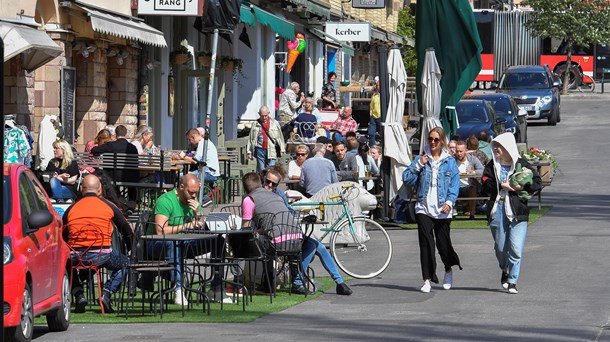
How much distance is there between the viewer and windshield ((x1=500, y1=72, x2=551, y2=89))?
46.3m

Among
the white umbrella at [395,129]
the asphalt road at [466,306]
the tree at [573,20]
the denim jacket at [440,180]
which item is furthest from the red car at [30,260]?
the tree at [573,20]

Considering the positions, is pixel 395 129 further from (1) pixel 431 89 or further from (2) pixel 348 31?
(2) pixel 348 31

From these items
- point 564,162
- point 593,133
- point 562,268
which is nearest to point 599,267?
point 562,268

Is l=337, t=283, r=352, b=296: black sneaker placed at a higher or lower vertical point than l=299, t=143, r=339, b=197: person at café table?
lower

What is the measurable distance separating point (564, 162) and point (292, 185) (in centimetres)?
1417

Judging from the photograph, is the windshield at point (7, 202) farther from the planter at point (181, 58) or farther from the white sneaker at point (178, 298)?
the planter at point (181, 58)

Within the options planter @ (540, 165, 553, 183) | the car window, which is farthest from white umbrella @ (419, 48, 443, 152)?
the car window

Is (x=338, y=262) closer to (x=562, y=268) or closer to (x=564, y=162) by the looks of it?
(x=562, y=268)

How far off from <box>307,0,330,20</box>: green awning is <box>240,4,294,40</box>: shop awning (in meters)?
6.96

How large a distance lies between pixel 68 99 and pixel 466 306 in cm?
1043

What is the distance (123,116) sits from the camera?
2614cm

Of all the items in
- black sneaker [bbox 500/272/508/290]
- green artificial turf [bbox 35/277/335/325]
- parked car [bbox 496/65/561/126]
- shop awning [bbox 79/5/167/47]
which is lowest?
green artificial turf [bbox 35/277/335/325]

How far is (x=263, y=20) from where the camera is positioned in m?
31.1

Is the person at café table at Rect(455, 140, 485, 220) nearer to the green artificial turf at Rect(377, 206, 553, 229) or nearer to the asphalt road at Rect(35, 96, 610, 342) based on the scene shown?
the green artificial turf at Rect(377, 206, 553, 229)
